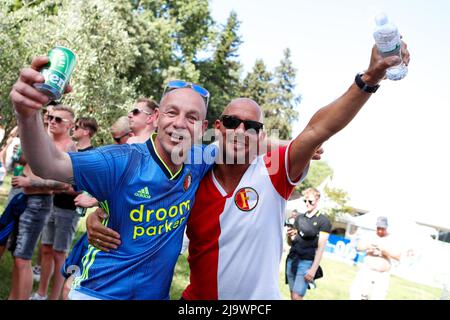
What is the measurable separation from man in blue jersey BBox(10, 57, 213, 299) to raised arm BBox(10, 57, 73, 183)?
11mm

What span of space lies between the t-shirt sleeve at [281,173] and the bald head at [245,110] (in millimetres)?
326

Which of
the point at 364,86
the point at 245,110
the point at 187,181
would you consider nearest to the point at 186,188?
the point at 187,181

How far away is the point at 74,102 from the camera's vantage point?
64.5 feet

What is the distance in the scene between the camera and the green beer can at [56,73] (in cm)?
196

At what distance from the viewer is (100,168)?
229 centimetres

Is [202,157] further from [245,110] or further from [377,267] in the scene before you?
[377,267]

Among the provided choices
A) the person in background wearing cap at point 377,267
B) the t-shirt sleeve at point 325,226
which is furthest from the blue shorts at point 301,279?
the person in background wearing cap at point 377,267

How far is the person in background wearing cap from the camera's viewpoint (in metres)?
8.15

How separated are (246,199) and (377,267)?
6271 mm

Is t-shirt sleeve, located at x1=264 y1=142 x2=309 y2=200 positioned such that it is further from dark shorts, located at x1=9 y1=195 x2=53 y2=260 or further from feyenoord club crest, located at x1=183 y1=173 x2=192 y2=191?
dark shorts, located at x1=9 y1=195 x2=53 y2=260

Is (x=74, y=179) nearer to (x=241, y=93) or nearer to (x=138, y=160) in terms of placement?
(x=138, y=160)

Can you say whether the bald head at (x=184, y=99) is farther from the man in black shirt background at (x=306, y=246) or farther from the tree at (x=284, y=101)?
the tree at (x=284, y=101)

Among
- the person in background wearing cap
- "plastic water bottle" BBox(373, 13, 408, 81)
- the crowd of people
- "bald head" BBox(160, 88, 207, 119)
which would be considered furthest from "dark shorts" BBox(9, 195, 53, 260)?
the person in background wearing cap
